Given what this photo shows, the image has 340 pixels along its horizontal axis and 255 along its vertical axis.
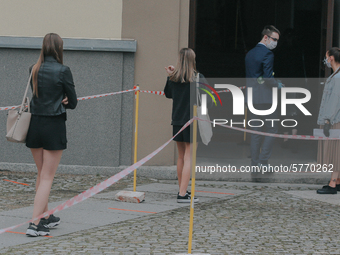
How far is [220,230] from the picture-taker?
578 cm

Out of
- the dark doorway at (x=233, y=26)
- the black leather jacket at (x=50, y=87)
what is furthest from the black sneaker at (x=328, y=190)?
the dark doorway at (x=233, y=26)

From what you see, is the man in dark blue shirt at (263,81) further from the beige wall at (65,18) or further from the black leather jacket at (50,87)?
the black leather jacket at (50,87)

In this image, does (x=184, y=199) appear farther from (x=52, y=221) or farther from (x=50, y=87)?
(x=50, y=87)

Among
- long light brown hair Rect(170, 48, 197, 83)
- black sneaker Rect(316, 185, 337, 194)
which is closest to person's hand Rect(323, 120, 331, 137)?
black sneaker Rect(316, 185, 337, 194)

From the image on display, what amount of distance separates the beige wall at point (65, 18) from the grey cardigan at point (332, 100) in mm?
3664

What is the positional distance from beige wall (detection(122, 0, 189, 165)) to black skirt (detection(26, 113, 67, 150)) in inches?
172

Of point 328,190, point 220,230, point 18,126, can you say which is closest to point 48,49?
point 18,126

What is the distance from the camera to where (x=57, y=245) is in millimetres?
5020

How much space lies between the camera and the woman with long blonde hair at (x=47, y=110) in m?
5.41

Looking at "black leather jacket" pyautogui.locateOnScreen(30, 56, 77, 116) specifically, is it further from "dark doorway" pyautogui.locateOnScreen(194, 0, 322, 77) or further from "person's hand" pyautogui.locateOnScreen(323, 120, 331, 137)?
"dark doorway" pyautogui.locateOnScreen(194, 0, 322, 77)

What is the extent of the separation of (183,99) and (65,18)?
3.60 meters

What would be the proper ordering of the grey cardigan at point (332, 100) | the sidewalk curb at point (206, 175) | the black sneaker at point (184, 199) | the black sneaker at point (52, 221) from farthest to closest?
the sidewalk curb at point (206, 175) < the grey cardigan at point (332, 100) < the black sneaker at point (184, 199) < the black sneaker at point (52, 221)

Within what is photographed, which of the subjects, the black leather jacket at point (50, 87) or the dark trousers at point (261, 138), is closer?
the black leather jacket at point (50, 87)

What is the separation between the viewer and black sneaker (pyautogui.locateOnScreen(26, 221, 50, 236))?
5.28 meters
